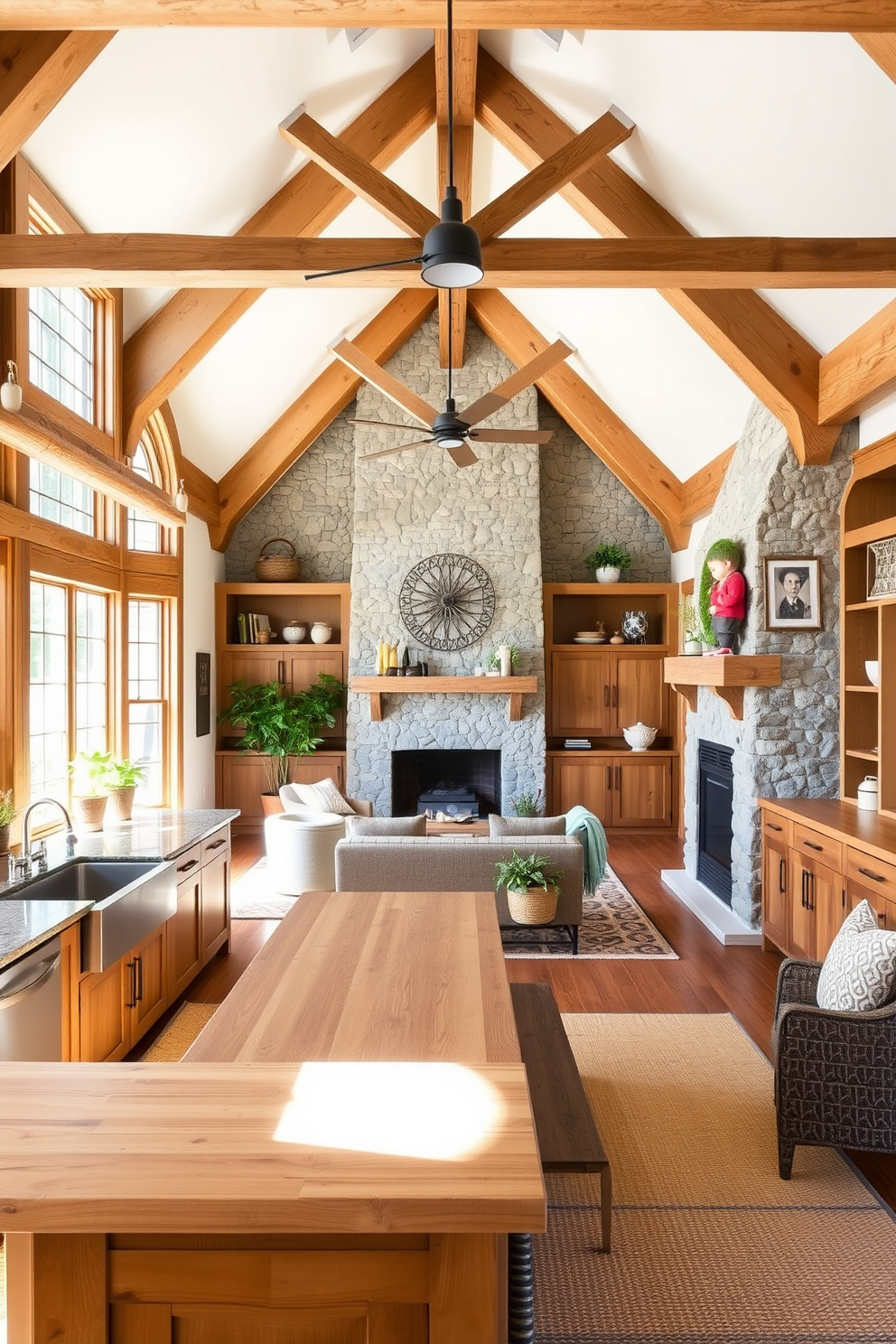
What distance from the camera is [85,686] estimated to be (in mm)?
5863

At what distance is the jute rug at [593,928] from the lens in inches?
208

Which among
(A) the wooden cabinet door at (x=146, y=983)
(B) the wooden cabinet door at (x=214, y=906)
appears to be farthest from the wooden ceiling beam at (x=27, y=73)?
(B) the wooden cabinet door at (x=214, y=906)

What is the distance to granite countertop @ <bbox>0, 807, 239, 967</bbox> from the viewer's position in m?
2.79

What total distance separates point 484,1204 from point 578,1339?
170 centimetres

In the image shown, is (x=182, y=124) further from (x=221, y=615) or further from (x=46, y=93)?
(x=221, y=615)

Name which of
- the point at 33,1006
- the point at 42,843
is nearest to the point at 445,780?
the point at 42,843

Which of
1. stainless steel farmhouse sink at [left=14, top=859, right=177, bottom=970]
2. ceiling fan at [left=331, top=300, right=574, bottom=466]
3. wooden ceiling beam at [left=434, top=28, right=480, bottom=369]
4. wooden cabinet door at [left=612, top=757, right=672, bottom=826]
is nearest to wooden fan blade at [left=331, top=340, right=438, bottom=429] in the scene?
ceiling fan at [left=331, top=300, right=574, bottom=466]

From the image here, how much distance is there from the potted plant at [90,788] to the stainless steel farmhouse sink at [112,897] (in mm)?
734

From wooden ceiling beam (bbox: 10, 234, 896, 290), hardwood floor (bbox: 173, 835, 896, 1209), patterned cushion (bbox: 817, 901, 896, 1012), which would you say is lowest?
hardwood floor (bbox: 173, 835, 896, 1209)

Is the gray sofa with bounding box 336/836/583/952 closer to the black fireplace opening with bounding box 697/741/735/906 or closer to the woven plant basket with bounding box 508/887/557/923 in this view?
the woven plant basket with bounding box 508/887/557/923

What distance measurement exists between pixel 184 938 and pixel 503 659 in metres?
4.70

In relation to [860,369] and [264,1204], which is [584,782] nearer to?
[860,369]

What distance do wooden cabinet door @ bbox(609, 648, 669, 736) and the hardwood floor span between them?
10.7ft

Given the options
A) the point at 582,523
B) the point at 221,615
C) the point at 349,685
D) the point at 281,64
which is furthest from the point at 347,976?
the point at 582,523
